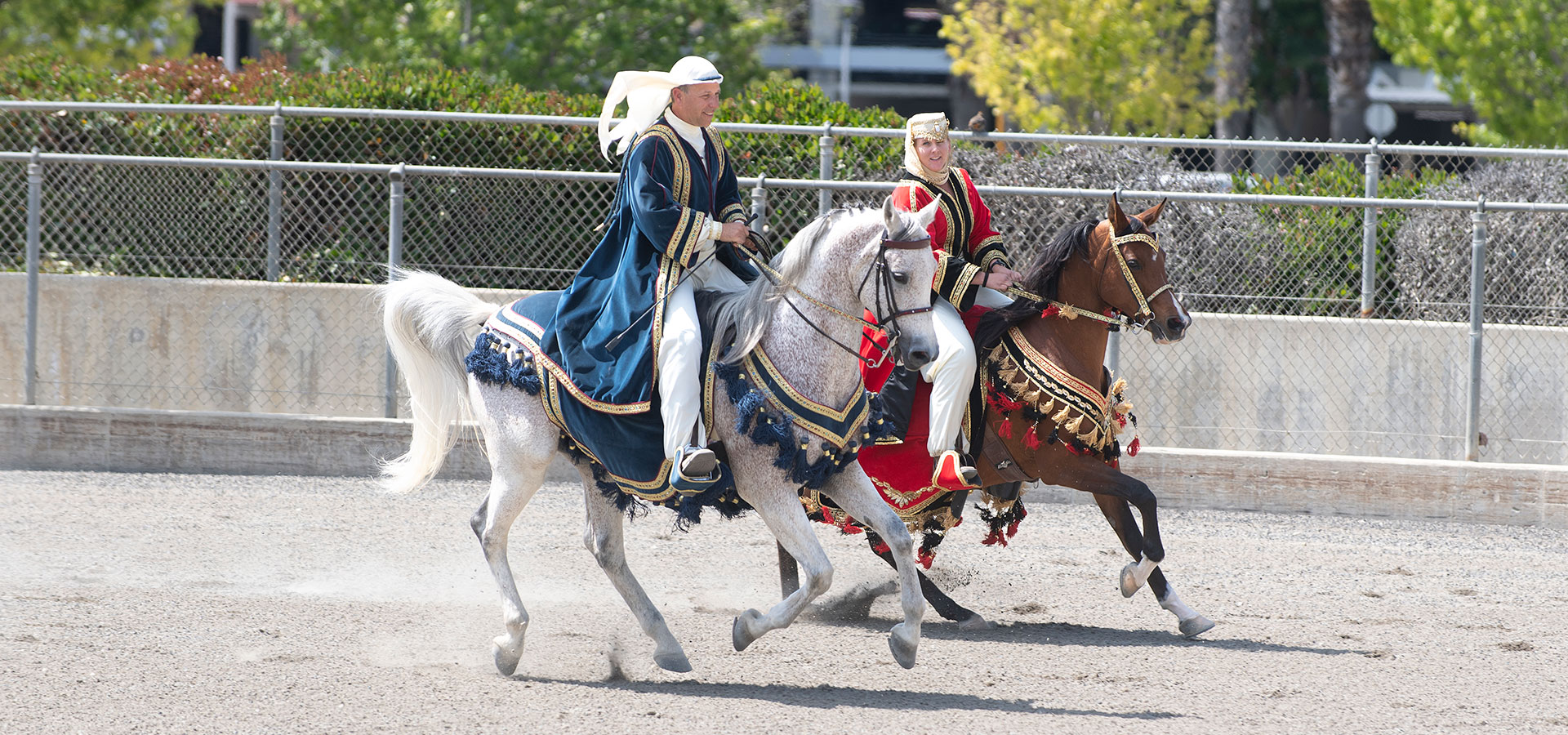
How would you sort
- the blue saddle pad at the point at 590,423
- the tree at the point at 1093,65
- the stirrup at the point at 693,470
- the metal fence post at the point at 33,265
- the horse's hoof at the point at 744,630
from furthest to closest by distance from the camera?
1. the tree at the point at 1093,65
2. the metal fence post at the point at 33,265
3. the blue saddle pad at the point at 590,423
4. the horse's hoof at the point at 744,630
5. the stirrup at the point at 693,470

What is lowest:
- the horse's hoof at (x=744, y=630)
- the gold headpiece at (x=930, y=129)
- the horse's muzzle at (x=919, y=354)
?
the horse's hoof at (x=744, y=630)

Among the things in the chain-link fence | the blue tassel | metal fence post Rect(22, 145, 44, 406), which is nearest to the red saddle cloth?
the blue tassel

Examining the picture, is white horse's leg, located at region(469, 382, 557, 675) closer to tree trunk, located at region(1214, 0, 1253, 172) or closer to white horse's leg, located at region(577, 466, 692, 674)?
white horse's leg, located at region(577, 466, 692, 674)

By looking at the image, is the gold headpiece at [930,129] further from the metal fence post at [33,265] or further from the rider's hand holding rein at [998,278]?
the metal fence post at [33,265]

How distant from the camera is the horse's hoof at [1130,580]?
21.9 feet

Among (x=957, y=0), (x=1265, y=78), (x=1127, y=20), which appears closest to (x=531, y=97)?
(x=1127, y=20)

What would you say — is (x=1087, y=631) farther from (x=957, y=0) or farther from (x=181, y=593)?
(x=957, y=0)

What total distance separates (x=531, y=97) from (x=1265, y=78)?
23863mm

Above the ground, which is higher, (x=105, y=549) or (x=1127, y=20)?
(x=1127, y=20)

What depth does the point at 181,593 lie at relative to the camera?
712 cm

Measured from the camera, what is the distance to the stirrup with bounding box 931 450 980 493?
6.62 m

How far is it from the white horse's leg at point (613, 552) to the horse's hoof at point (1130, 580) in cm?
196

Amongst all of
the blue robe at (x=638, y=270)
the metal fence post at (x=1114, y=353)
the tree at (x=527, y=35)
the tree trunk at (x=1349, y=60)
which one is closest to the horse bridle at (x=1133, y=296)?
the blue robe at (x=638, y=270)

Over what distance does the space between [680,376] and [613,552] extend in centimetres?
107
